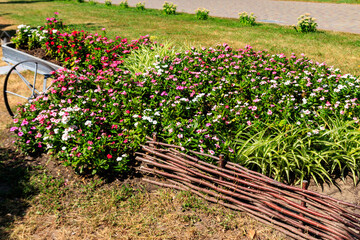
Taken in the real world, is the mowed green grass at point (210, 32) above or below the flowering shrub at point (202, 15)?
below

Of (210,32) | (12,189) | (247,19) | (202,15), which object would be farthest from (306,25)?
(12,189)

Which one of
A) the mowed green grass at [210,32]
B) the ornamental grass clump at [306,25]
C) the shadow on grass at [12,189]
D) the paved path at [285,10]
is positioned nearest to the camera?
the shadow on grass at [12,189]

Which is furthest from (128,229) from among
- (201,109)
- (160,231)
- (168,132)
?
(201,109)

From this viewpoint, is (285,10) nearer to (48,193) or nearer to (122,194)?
(122,194)

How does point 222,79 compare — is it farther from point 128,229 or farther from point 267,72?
point 128,229

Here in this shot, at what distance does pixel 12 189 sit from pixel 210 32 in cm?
829

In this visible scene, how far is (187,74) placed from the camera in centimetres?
522

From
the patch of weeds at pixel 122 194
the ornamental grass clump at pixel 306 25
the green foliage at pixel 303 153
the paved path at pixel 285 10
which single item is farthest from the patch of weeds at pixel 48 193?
the paved path at pixel 285 10

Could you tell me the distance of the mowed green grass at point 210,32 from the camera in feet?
26.8

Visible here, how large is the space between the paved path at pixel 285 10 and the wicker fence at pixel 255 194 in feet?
29.8

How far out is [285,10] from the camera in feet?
48.8

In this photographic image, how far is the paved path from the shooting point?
11.8 m

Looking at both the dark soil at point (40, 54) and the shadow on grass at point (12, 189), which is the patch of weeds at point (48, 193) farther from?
the dark soil at point (40, 54)

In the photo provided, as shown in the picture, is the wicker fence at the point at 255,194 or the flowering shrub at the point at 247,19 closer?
the wicker fence at the point at 255,194
